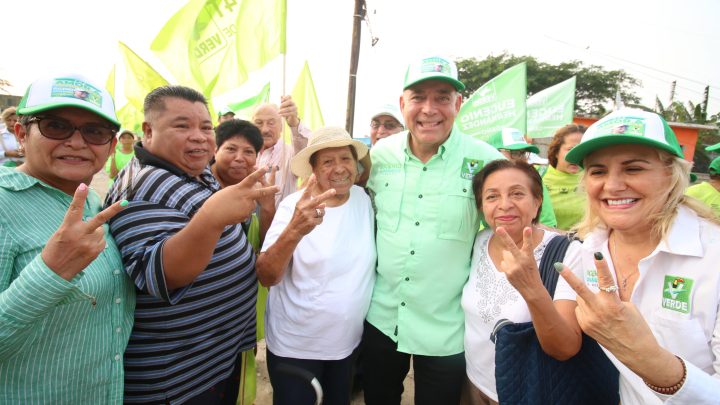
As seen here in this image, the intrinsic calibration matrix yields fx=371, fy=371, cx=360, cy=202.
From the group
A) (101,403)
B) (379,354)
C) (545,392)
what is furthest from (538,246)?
(101,403)

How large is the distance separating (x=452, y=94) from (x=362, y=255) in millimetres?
1214

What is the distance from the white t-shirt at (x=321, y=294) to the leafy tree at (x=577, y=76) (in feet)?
107

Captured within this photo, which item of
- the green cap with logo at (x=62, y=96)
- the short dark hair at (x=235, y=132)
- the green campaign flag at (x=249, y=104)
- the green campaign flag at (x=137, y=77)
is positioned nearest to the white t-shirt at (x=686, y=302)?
the green cap with logo at (x=62, y=96)

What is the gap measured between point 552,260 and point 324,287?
123 centimetres

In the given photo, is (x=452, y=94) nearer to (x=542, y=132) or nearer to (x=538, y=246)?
(x=538, y=246)

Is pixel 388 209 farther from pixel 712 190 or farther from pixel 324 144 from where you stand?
pixel 712 190

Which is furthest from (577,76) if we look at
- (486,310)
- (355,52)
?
(486,310)

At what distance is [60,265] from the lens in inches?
46.4

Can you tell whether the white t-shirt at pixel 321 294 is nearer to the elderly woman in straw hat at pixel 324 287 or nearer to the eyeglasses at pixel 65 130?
the elderly woman in straw hat at pixel 324 287

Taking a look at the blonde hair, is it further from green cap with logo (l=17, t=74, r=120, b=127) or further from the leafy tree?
the leafy tree

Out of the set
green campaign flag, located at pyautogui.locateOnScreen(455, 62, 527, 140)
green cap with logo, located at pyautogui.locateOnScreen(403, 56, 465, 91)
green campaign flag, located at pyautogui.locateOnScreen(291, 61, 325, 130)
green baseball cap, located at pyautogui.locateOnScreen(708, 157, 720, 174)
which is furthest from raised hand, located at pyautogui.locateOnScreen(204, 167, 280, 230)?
green campaign flag, located at pyautogui.locateOnScreen(455, 62, 527, 140)

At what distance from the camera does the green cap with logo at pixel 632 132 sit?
1.34m

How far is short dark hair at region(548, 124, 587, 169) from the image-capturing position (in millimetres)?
3758

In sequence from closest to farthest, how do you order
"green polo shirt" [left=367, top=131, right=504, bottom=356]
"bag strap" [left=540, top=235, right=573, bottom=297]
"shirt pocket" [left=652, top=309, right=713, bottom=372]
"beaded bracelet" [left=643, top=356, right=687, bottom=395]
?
1. "beaded bracelet" [left=643, top=356, right=687, bottom=395]
2. "shirt pocket" [left=652, top=309, right=713, bottom=372]
3. "bag strap" [left=540, top=235, right=573, bottom=297]
4. "green polo shirt" [left=367, top=131, right=504, bottom=356]
